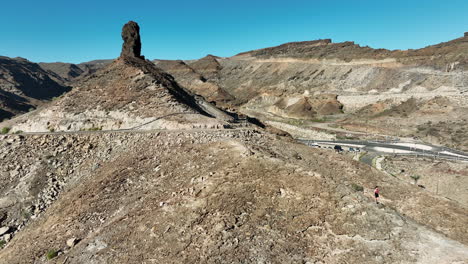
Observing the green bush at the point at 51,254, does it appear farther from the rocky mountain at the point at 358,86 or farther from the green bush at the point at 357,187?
the rocky mountain at the point at 358,86

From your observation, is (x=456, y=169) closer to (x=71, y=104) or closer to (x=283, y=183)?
(x=283, y=183)

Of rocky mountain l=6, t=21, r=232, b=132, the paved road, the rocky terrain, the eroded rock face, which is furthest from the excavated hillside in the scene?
the eroded rock face

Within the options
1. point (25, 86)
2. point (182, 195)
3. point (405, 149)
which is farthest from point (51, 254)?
point (25, 86)

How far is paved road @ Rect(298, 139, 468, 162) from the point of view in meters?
37.6

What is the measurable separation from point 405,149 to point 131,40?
44.9 meters

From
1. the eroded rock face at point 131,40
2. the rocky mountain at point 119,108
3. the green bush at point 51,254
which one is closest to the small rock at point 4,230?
the green bush at point 51,254

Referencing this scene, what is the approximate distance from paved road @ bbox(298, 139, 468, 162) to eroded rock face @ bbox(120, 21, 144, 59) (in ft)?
112

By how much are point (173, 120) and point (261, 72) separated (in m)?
92.4

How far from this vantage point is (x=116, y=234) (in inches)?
523

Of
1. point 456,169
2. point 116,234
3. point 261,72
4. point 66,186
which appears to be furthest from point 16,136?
point 261,72

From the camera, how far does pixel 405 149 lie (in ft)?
136

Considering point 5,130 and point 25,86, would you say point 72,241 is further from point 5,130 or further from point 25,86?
point 25,86

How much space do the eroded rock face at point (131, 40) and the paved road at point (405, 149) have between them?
112ft

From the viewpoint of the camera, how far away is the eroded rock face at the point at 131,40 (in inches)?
1656
